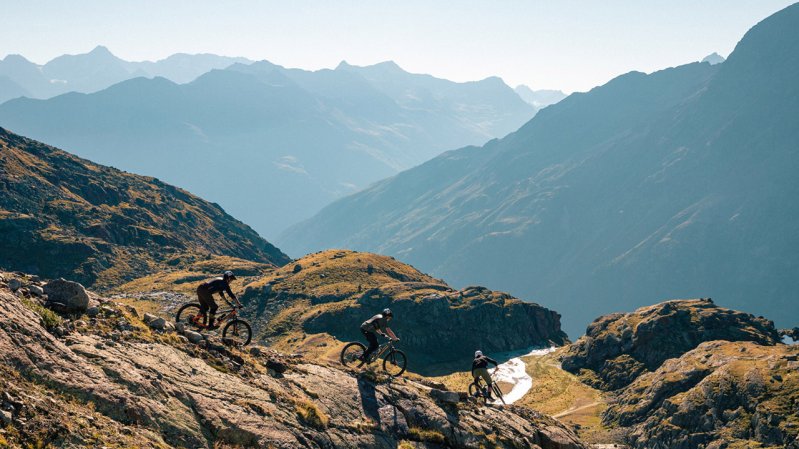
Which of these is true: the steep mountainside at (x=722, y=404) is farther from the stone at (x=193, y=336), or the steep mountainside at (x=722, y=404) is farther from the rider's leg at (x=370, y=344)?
the stone at (x=193, y=336)

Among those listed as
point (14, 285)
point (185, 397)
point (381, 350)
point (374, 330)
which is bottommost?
point (381, 350)

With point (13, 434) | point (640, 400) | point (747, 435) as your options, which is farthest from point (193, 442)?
point (640, 400)

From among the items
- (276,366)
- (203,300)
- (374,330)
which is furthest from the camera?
(374,330)

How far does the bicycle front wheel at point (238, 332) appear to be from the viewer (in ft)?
109

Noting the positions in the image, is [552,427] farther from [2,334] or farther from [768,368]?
[768,368]

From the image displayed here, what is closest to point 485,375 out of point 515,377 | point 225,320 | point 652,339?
point 225,320

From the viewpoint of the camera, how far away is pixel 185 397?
79.5ft

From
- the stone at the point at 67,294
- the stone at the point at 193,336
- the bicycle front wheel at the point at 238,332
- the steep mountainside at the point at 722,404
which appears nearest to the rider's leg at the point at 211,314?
the bicycle front wheel at the point at 238,332

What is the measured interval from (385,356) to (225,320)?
964 centimetres

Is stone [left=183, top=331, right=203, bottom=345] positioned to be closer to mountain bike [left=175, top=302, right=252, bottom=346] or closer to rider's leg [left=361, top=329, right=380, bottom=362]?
mountain bike [left=175, top=302, right=252, bottom=346]

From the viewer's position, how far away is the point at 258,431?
24.4 m

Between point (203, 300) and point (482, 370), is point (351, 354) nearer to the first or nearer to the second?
point (203, 300)

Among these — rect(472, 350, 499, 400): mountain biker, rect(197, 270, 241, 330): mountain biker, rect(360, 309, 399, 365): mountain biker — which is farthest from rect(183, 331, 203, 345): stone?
rect(472, 350, 499, 400): mountain biker

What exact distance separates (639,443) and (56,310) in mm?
111810
